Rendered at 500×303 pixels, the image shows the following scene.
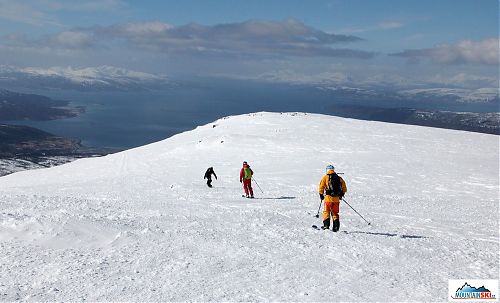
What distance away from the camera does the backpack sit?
469 inches

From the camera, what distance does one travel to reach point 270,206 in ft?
56.3

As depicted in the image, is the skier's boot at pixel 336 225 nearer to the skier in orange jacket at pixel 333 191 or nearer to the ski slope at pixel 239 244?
the skier in orange jacket at pixel 333 191

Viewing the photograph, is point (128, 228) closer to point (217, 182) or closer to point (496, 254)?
point (496, 254)

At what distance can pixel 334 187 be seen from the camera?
11906 millimetres

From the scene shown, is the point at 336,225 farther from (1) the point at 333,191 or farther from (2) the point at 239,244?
(2) the point at 239,244

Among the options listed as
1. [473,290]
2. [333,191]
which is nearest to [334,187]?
[333,191]

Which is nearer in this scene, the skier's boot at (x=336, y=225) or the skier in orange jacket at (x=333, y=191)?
the skier in orange jacket at (x=333, y=191)

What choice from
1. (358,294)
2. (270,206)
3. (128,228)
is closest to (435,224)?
(270,206)

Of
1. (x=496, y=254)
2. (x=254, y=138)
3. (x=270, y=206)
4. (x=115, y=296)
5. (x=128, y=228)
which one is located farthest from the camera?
(x=254, y=138)

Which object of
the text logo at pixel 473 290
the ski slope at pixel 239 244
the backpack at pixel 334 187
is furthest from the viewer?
the backpack at pixel 334 187

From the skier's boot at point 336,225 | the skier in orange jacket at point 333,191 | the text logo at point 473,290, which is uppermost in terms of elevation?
the skier in orange jacket at point 333,191

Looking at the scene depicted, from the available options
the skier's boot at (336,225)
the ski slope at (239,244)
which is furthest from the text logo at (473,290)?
the skier's boot at (336,225)

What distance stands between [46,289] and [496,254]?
1189 centimetres

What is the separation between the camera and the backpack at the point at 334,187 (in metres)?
11.9
